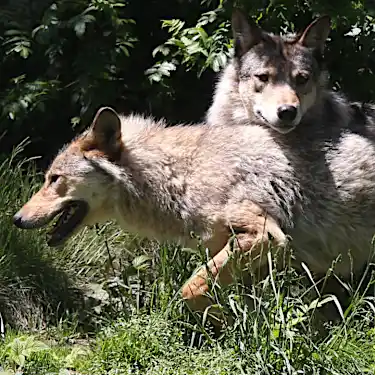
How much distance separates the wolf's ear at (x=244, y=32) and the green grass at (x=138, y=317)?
1708 millimetres

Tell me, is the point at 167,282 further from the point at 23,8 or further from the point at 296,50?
the point at 23,8

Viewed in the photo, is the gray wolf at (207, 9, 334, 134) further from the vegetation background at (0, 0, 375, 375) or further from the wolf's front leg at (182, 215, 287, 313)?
the wolf's front leg at (182, 215, 287, 313)

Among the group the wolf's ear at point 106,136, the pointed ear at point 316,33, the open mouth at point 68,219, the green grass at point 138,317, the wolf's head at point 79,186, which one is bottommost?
the green grass at point 138,317

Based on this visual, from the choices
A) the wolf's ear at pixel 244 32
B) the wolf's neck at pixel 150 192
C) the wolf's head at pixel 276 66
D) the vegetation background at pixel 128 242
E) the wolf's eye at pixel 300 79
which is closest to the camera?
the vegetation background at pixel 128 242

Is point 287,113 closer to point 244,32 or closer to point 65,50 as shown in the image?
point 244,32

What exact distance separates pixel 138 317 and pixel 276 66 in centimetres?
217

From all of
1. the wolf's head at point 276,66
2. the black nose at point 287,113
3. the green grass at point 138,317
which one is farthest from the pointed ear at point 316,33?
the green grass at point 138,317

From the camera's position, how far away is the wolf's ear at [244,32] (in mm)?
6410

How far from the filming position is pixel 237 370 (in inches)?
182

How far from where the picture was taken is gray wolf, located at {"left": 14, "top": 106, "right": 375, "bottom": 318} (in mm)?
5562

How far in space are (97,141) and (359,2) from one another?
2.70 metres

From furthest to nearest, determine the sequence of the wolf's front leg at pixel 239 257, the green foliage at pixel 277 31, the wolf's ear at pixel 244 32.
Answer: the green foliage at pixel 277 31, the wolf's ear at pixel 244 32, the wolf's front leg at pixel 239 257

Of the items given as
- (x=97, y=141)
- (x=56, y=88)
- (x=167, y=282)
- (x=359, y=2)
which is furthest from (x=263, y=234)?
(x=56, y=88)

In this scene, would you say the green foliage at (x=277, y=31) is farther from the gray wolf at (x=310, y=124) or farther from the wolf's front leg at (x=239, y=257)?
the wolf's front leg at (x=239, y=257)
